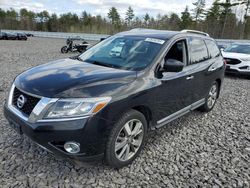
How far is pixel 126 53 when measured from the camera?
3090 millimetres

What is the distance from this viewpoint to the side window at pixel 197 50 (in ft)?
11.6

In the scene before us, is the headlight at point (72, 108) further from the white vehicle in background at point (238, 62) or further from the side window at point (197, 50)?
the white vehicle in background at point (238, 62)

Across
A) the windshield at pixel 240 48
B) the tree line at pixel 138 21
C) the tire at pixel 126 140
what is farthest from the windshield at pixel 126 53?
the tree line at pixel 138 21

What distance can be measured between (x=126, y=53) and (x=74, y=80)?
1.12m

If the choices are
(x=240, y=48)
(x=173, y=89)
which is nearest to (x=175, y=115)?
(x=173, y=89)

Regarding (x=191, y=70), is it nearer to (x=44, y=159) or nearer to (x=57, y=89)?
(x=57, y=89)

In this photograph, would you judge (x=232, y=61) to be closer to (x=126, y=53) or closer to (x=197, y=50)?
(x=197, y=50)

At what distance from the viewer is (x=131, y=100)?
234 centimetres

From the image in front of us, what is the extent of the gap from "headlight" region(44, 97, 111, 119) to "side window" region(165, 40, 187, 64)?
5.14ft

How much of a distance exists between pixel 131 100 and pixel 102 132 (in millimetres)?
510

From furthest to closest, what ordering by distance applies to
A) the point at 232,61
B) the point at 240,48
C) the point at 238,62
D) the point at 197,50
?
the point at 240,48
the point at 232,61
the point at 238,62
the point at 197,50

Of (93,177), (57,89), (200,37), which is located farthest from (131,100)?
(200,37)

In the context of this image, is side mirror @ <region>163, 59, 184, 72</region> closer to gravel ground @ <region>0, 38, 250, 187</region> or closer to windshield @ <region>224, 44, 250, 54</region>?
gravel ground @ <region>0, 38, 250, 187</region>

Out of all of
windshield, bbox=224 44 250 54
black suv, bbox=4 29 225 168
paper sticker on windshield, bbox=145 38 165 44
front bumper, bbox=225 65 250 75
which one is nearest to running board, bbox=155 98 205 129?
black suv, bbox=4 29 225 168
